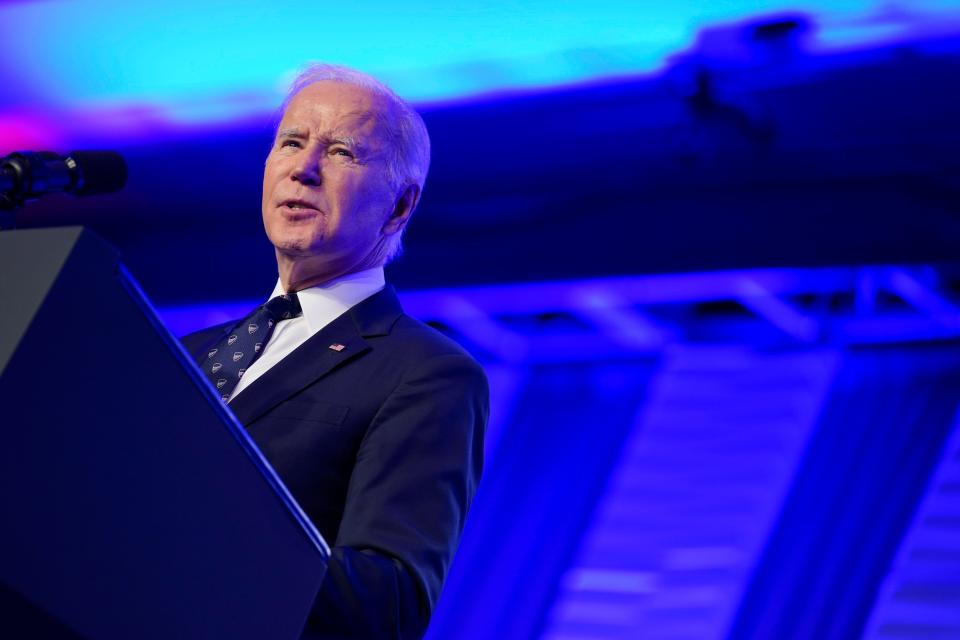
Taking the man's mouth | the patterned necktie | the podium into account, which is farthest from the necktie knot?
the podium

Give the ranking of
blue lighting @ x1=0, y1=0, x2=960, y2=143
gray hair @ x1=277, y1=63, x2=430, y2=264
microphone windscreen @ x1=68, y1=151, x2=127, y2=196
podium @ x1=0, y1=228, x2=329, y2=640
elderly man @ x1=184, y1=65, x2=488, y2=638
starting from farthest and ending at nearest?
blue lighting @ x1=0, y1=0, x2=960, y2=143, gray hair @ x1=277, y1=63, x2=430, y2=264, microphone windscreen @ x1=68, y1=151, x2=127, y2=196, elderly man @ x1=184, y1=65, x2=488, y2=638, podium @ x1=0, y1=228, x2=329, y2=640

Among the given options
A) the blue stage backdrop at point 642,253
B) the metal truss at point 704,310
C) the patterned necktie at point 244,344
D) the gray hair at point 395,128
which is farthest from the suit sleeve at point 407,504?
the metal truss at point 704,310

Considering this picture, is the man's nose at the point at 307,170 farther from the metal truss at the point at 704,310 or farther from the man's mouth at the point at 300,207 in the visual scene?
the metal truss at the point at 704,310

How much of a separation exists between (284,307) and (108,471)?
0.91 meters

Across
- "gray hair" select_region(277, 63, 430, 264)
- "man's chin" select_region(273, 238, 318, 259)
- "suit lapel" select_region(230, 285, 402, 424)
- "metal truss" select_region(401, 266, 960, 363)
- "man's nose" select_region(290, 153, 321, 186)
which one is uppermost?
"gray hair" select_region(277, 63, 430, 264)

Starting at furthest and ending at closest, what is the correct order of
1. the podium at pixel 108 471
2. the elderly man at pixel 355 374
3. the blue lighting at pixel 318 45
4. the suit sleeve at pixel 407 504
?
the blue lighting at pixel 318 45 → the elderly man at pixel 355 374 → the suit sleeve at pixel 407 504 → the podium at pixel 108 471

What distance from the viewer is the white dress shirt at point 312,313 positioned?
5.23 ft

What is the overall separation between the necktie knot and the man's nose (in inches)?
6.1

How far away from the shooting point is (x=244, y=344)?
1.64 m

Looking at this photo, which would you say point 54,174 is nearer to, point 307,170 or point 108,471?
point 307,170

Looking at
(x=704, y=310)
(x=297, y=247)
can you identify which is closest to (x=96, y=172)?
(x=297, y=247)

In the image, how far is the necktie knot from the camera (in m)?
1.66

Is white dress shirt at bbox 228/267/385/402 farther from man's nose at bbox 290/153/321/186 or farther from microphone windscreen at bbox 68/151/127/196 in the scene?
microphone windscreen at bbox 68/151/127/196

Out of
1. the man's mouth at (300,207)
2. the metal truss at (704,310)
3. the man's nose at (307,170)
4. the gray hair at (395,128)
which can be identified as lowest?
the metal truss at (704,310)
